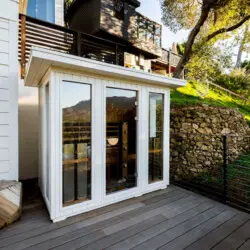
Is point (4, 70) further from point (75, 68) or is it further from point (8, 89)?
point (75, 68)

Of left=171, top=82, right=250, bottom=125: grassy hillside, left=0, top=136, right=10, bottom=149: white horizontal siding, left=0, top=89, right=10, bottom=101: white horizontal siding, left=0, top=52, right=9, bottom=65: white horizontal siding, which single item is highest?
left=171, top=82, right=250, bottom=125: grassy hillside

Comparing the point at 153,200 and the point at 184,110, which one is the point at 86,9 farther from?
the point at 153,200

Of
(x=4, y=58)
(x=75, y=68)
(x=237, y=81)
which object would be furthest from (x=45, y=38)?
(x=237, y=81)

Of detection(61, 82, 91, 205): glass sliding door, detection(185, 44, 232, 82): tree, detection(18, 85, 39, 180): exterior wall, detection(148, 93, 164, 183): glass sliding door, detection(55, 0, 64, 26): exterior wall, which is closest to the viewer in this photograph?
detection(61, 82, 91, 205): glass sliding door

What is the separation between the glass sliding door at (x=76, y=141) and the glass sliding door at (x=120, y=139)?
1.16 ft

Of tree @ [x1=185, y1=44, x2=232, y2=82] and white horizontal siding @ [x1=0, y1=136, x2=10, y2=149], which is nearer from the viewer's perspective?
white horizontal siding @ [x1=0, y1=136, x2=10, y2=149]

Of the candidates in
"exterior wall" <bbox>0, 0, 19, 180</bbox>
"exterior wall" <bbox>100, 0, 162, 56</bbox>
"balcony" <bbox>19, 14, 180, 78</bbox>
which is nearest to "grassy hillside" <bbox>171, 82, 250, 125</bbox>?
"exterior wall" <bbox>100, 0, 162, 56</bbox>

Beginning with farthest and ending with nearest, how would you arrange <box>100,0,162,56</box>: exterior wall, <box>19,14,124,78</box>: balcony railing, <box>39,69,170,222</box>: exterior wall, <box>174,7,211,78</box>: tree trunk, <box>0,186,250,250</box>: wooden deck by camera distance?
<box>100,0,162,56</box>: exterior wall, <box>174,7,211,78</box>: tree trunk, <box>19,14,124,78</box>: balcony railing, <box>39,69,170,222</box>: exterior wall, <box>0,186,250,250</box>: wooden deck

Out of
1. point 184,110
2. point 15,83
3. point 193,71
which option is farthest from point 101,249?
point 193,71

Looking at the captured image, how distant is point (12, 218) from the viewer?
7.81ft

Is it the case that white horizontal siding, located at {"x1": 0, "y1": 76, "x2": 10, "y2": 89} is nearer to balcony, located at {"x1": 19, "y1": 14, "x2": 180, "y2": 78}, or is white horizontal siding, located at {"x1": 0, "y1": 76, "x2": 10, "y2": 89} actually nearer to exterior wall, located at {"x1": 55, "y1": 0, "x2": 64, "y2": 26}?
balcony, located at {"x1": 19, "y1": 14, "x2": 180, "y2": 78}

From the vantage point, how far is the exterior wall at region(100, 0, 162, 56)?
8148 mm

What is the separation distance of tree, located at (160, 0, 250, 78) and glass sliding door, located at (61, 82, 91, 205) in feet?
18.0

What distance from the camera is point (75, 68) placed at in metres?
2.48
